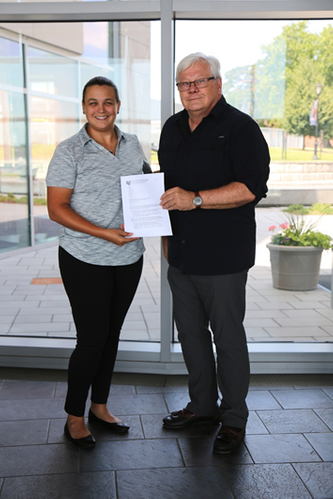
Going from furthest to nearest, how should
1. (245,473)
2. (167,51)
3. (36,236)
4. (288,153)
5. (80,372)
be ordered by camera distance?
(36,236)
(288,153)
(167,51)
(80,372)
(245,473)

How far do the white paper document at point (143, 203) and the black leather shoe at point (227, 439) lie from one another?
40.2 inches

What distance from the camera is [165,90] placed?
10.2ft

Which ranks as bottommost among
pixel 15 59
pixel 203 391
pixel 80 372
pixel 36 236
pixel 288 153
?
pixel 203 391

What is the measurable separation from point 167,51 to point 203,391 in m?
1.93

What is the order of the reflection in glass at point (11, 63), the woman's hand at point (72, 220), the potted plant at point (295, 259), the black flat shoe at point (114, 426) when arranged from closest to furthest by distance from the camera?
1. the woman's hand at point (72, 220)
2. the black flat shoe at point (114, 426)
3. the reflection in glass at point (11, 63)
4. the potted plant at point (295, 259)

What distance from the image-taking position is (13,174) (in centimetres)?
348

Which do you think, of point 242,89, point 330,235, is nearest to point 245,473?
point 330,235

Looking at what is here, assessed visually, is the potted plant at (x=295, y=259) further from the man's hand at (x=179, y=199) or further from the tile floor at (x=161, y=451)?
the man's hand at (x=179, y=199)

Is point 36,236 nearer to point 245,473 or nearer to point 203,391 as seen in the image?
point 203,391

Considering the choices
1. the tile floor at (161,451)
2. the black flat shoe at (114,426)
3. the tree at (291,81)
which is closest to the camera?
the tile floor at (161,451)

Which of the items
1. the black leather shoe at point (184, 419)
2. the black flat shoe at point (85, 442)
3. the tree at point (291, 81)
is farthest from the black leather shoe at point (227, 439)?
the tree at point (291, 81)

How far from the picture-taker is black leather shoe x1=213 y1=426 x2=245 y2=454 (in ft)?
8.13

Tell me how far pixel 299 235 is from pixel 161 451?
166 cm

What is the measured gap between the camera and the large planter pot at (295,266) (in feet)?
11.3
